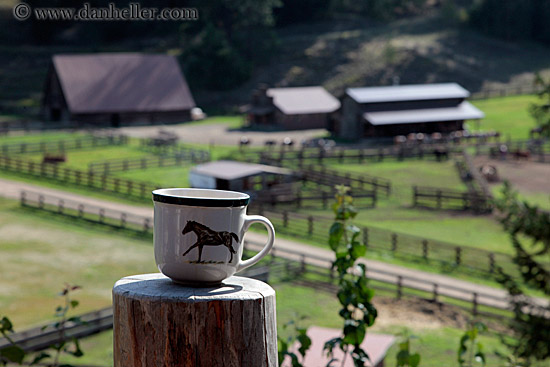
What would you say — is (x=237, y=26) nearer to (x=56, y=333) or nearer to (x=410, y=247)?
(x=410, y=247)

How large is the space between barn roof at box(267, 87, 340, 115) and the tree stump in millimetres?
55619

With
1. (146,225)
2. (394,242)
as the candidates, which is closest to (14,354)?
(394,242)

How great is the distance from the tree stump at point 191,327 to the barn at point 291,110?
55.4 meters

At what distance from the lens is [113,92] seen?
62281 millimetres

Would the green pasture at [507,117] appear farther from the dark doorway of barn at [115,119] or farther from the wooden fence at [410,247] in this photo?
the wooden fence at [410,247]

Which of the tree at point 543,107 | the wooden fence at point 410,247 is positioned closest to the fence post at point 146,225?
the wooden fence at point 410,247

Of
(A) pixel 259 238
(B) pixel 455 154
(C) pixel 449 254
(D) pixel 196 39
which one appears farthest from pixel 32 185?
(D) pixel 196 39

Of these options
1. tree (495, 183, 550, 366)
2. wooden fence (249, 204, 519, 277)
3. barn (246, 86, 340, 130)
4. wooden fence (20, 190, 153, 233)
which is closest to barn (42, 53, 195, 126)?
barn (246, 86, 340, 130)

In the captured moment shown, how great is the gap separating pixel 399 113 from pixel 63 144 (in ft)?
76.0

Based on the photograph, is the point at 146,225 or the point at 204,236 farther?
the point at 146,225

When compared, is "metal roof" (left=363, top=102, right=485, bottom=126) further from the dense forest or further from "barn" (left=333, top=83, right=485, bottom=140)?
the dense forest

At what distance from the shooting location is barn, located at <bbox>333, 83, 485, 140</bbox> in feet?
179

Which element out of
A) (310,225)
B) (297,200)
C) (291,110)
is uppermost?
(291,110)

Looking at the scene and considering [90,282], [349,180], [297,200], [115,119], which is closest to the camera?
[90,282]
